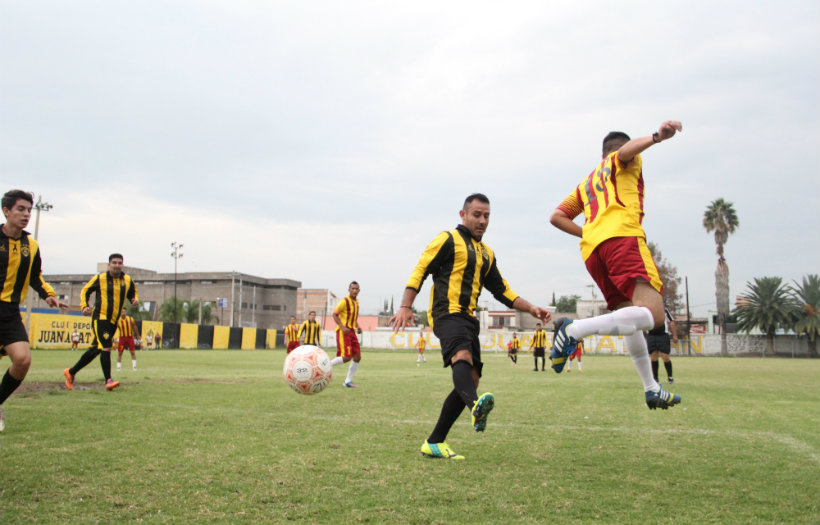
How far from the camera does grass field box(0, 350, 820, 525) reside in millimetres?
3588

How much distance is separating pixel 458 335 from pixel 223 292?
95.7m

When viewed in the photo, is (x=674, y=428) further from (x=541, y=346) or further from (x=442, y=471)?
(x=541, y=346)

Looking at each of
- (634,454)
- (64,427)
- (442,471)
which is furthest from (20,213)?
(634,454)

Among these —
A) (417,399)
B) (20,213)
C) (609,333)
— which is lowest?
(417,399)

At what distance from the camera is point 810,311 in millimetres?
59125

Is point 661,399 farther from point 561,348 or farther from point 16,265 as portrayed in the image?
point 16,265

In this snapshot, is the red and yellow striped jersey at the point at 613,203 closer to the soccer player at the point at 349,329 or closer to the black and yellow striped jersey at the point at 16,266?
the black and yellow striped jersey at the point at 16,266

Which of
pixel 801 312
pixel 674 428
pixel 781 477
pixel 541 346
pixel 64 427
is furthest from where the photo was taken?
pixel 801 312

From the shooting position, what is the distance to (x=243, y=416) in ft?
24.6

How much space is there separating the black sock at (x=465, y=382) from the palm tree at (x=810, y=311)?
6589 cm

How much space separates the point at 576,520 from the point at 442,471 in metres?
1.40

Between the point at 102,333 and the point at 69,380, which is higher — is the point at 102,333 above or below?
above

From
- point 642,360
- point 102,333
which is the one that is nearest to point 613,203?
point 642,360

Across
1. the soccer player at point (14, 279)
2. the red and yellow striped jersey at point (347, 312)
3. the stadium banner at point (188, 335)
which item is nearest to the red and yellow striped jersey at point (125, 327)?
the red and yellow striped jersey at point (347, 312)
